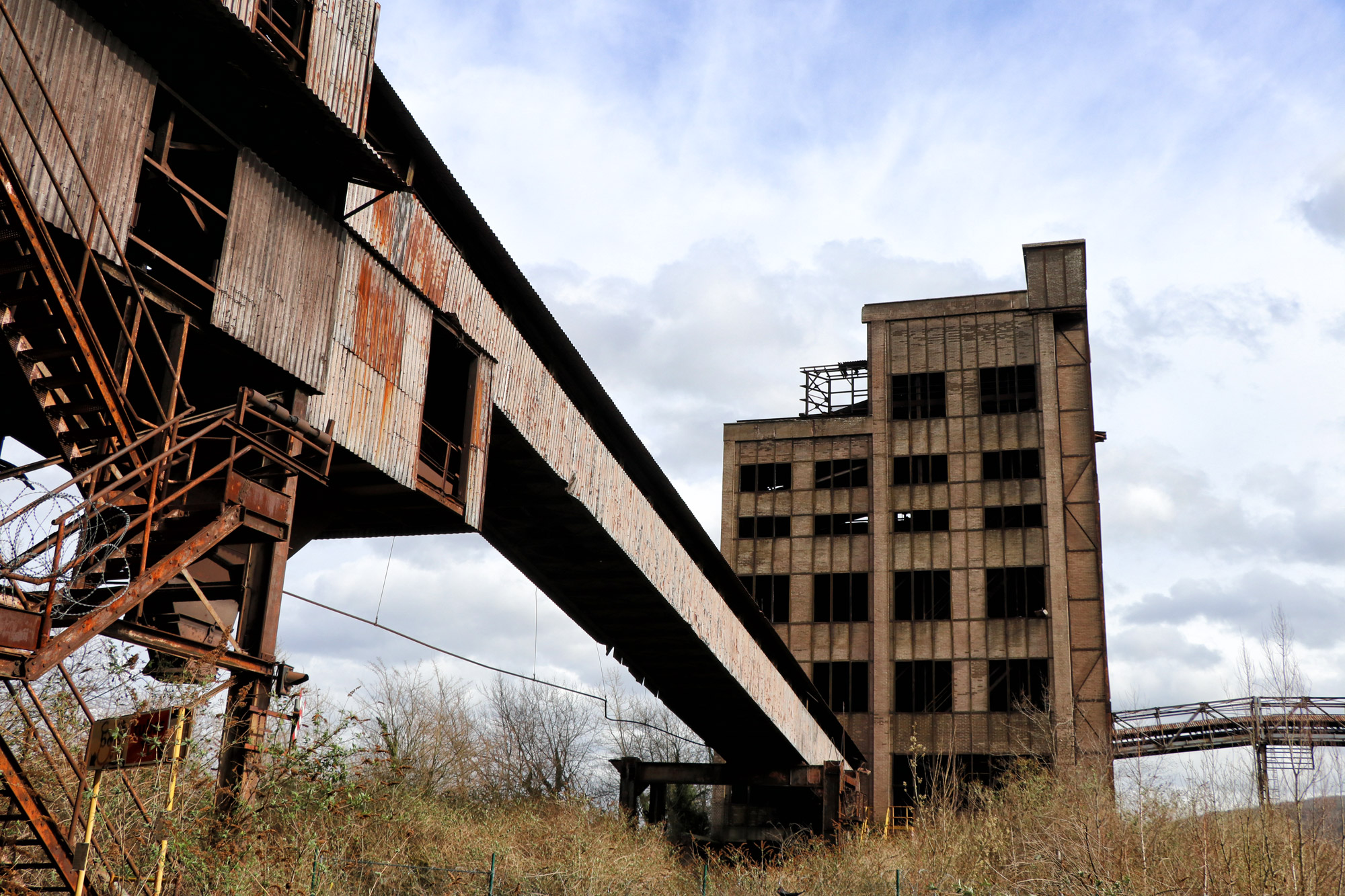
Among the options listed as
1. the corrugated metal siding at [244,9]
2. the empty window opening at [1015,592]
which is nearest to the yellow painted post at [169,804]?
the corrugated metal siding at [244,9]

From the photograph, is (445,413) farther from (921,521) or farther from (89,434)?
(921,521)

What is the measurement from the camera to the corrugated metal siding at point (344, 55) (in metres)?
12.7

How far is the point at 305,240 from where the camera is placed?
13.0 meters

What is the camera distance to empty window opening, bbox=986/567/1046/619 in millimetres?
39344

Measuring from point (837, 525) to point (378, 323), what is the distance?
30.8 metres

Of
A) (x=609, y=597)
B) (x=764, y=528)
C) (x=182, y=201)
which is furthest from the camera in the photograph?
(x=764, y=528)

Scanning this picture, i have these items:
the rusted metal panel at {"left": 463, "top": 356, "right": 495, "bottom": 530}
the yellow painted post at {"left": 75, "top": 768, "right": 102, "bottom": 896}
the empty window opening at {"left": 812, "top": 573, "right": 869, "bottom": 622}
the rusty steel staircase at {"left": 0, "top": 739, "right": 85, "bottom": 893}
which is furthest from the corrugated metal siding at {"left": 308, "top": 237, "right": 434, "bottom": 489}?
the empty window opening at {"left": 812, "top": 573, "right": 869, "bottom": 622}

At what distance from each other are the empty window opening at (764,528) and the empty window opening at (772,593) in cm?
167

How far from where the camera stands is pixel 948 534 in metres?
41.3

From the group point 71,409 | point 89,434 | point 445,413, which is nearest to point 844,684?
point 445,413

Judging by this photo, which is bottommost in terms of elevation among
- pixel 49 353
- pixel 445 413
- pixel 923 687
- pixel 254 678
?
pixel 254 678

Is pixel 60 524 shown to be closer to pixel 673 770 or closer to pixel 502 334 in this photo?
pixel 502 334

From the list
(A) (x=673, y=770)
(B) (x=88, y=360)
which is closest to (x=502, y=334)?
(B) (x=88, y=360)

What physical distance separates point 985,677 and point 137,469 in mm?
34590
